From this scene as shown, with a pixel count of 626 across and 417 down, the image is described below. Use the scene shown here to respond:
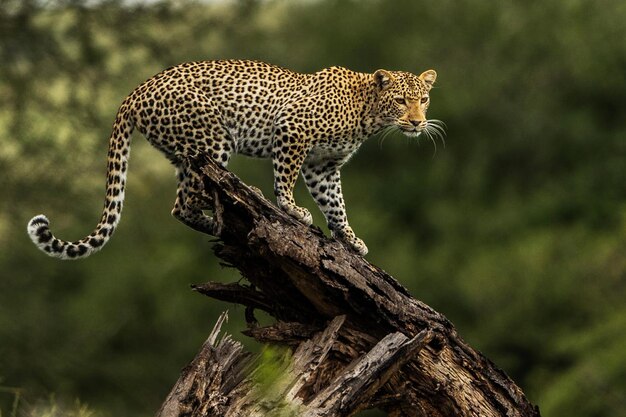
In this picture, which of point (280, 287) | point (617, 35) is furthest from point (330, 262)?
point (617, 35)

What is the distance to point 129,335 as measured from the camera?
47531 mm

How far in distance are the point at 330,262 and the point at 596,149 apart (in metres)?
40.5

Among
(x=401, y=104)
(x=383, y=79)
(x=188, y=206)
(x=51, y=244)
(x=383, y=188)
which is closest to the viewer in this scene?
(x=51, y=244)

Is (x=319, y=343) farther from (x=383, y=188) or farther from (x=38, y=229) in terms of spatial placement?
(x=383, y=188)

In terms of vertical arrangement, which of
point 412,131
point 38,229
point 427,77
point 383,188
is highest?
point 383,188

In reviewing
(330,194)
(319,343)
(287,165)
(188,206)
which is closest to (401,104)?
(330,194)

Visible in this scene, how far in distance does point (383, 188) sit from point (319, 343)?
134 ft

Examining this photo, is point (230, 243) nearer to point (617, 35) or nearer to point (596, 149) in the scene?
point (596, 149)

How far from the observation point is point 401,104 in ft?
43.4

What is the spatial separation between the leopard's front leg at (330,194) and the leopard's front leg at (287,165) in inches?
28.4

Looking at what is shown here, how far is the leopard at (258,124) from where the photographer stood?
40.9 ft

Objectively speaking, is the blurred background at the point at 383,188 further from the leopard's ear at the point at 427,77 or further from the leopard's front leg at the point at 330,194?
the leopard's ear at the point at 427,77

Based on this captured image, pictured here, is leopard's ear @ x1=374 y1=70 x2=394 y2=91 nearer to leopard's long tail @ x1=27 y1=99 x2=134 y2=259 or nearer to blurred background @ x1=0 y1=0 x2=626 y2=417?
leopard's long tail @ x1=27 y1=99 x2=134 y2=259

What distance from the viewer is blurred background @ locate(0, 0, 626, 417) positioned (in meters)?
36.4
